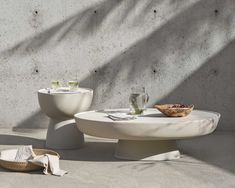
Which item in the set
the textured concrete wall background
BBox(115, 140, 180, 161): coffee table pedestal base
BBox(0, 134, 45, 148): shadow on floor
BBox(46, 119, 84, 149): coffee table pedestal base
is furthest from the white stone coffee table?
the textured concrete wall background

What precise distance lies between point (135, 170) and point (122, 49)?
1784 millimetres

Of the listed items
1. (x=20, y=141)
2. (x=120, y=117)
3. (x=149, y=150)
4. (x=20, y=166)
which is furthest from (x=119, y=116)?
(x=20, y=141)

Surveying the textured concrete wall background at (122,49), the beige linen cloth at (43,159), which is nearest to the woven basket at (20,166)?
the beige linen cloth at (43,159)

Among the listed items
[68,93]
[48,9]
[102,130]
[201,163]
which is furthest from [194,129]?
[48,9]

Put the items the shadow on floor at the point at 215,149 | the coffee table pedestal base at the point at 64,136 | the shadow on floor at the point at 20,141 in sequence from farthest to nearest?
1. the shadow on floor at the point at 20,141
2. the coffee table pedestal base at the point at 64,136
3. the shadow on floor at the point at 215,149

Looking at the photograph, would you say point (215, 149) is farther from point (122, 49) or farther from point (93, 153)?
point (122, 49)

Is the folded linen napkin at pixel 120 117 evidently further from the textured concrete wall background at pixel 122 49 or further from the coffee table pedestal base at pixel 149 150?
the textured concrete wall background at pixel 122 49

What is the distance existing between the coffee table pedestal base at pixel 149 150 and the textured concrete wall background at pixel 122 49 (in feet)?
4.11

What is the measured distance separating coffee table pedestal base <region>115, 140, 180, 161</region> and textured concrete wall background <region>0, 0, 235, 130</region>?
49.3 inches

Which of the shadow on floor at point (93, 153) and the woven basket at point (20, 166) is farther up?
the woven basket at point (20, 166)

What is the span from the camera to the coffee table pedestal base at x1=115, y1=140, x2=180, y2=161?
144 inches

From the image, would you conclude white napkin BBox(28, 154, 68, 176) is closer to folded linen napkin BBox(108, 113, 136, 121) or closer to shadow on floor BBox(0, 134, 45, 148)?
folded linen napkin BBox(108, 113, 136, 121)

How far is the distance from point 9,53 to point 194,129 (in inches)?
86.4

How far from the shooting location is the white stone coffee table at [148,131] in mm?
3469
